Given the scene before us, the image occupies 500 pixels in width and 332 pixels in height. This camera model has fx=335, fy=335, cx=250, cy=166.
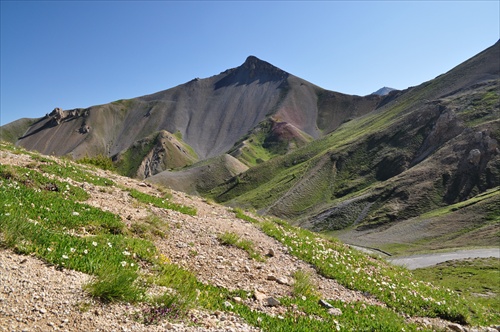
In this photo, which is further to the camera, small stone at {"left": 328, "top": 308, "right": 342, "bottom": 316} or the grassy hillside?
small stone at {"left": 328, "top": 308, "right": 342, "bottom": 316}

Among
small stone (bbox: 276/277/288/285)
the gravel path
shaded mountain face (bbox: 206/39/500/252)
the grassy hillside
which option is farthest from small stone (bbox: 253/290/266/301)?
shaded mountain face (bbox: 206/39/500/252)

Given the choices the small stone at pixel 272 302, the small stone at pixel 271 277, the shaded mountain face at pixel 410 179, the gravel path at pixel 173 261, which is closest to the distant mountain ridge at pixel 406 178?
→ the shaded mountain face at pixel 410 179

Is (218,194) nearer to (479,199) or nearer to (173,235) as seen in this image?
(479,199)

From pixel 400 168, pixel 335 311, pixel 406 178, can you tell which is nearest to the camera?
pixel 335 311

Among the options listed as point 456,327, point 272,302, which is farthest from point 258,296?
point 456,327

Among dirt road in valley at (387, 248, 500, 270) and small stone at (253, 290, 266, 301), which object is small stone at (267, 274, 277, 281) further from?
dirt road in valley at (387, 248, 500, 270)

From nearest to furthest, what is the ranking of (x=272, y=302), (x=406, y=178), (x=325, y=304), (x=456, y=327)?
(x=272, y=302), (x=325, y=304), (x=456, y=327), (x=406, y=178)

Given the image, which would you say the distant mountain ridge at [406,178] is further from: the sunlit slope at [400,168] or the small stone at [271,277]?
the small stone at [271,277]

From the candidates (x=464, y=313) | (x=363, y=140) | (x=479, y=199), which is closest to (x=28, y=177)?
(x=464, y=313)

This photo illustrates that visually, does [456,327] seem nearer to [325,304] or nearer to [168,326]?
[325,304]

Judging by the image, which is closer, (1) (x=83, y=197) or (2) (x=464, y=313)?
(2) (x=464, y=313)

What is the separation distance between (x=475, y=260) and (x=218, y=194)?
134 metres

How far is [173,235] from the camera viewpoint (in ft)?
40.8

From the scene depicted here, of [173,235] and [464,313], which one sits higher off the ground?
[173,235]
